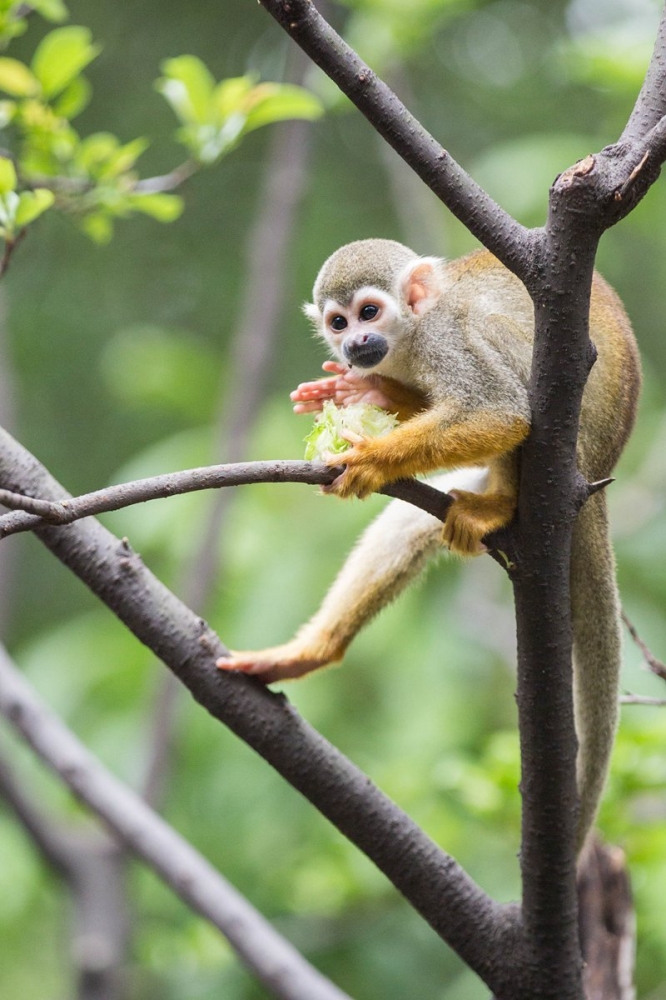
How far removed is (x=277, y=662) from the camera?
2660 millimetres

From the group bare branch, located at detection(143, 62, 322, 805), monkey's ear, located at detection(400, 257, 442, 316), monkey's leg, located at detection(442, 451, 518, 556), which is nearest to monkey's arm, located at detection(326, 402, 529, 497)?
monkey's leg, located at detection(442, 451, 518, 556)

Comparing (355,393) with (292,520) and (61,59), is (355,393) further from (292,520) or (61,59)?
(292,520)

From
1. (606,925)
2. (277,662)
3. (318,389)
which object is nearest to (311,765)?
(277,662)

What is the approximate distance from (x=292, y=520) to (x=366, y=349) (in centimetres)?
312

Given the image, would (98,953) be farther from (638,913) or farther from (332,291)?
(332,291)

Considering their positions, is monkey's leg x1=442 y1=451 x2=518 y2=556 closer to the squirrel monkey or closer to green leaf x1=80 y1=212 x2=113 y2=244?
the squirrel monkey

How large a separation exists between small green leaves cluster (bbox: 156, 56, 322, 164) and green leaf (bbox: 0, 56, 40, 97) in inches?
13.3

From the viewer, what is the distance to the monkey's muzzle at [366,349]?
2.84 metres


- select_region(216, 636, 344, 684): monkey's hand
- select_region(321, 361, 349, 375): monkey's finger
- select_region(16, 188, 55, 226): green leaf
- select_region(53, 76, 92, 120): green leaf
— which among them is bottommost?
select_region(216, 636, 344, 684): monkey's hand

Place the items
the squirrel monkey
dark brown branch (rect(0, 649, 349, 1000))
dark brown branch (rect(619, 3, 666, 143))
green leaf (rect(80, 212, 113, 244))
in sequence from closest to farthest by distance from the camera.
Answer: dark brown branch (rect(619, 3, 666, 143)) → the squirrel monkey → green leaf (rect(80, 212, 113, 244)) → dark brown branch (rect(0, 649, 349, 1000))

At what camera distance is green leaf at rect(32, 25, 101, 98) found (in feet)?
8.61

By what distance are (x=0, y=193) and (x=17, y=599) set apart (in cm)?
736

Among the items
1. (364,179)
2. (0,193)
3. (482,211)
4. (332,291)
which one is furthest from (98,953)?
(364,179)

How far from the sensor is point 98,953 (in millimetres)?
4371
